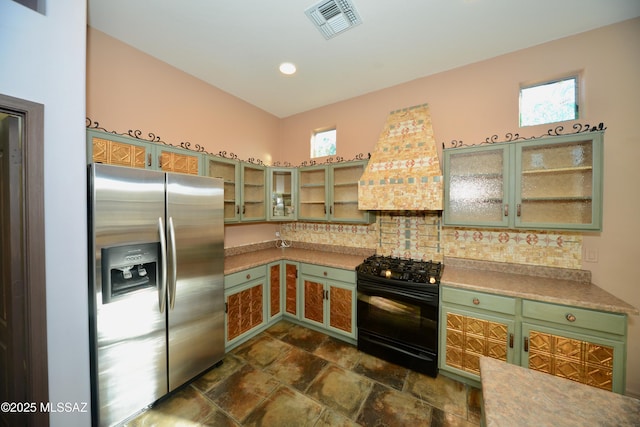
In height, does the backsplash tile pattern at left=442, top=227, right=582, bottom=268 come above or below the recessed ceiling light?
below

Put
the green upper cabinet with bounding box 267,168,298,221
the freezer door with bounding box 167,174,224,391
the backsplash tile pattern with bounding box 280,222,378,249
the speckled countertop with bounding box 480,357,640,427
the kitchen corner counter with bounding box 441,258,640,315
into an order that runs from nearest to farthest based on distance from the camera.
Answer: the speckled countertop with bounding box 480,357,640,427
the kitchen corner counter with bounding box 441,258,640,315
the freezer door with bounding box 167,174,224,391
the backsplash tile pattern with bounding box 280,222,378,249
the green upper cabinet with bounding box 267,168,298,221

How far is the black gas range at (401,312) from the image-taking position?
84.6 inches

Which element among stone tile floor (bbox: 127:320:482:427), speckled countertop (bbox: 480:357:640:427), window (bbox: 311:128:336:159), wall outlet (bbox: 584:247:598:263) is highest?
window (bbox: 311:128:336:159)

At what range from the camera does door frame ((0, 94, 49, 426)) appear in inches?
48.4

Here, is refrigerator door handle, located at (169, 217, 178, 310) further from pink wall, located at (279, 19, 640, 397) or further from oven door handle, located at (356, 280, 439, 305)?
pink wall, located at (279, 19, 640, 397)

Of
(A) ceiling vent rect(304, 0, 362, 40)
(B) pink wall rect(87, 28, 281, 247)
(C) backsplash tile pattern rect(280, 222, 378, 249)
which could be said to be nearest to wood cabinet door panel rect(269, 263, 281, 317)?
(B) pink wall rect(87, 28, 281, 247)

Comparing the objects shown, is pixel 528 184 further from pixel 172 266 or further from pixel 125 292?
pixel 125 292

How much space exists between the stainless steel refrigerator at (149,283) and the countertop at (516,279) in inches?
19.9

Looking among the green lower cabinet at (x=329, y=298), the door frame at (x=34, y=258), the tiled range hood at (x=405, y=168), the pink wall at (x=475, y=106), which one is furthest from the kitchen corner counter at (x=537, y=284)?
the door frame at (x=34, y=258)

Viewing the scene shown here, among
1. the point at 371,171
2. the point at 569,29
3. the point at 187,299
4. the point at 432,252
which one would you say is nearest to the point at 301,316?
the point at 187,299

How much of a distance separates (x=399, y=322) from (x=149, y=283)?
2.27 metres

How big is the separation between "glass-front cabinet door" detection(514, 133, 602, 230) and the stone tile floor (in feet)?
5.51

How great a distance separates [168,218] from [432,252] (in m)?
2.74

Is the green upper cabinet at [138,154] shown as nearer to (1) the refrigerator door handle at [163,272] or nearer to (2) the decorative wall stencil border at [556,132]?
(1) the refrigerator door handle at [163,272]
